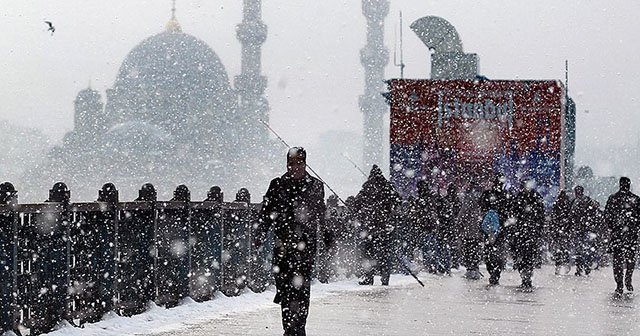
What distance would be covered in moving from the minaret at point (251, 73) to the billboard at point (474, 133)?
11367 centimetres

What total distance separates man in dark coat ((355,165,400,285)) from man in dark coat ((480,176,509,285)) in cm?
177

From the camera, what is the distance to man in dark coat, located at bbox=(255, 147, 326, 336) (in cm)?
915

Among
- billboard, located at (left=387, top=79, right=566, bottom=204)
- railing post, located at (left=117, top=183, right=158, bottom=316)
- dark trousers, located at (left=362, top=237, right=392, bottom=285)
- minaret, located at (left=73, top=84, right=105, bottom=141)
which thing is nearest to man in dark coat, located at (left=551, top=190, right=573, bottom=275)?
dark trousers, located at (left=362, top=237, right=392, bottom=285)

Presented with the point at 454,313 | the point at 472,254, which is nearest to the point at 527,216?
the point at 472,254

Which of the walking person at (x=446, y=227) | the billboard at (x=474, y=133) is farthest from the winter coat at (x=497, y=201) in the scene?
the billboard at (x=474, y=133)

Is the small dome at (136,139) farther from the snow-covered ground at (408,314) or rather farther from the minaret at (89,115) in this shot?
the snow-covered ground at (408,314)

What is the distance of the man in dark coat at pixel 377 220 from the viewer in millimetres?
17562

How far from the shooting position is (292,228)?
9.25 m

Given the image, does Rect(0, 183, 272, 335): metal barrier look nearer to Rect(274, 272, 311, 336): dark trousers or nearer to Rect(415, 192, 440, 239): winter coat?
Rect(274, 272, 311, 336): dark trousers

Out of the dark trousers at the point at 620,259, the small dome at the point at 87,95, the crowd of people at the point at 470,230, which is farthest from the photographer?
the small dome at the point at 87,95

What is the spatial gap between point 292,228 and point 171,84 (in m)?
137

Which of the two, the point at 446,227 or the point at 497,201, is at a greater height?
the point at 497,201

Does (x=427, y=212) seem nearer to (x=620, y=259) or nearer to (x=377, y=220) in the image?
(x=377, y=220)

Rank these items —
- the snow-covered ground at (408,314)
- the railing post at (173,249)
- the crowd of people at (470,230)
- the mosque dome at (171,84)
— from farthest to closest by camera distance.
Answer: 1. the mosque dome at (171,84)
2. the crowd of people at (470,230)
3. the railing post at (173,249)
4. the snow-covered ground at (408,314)
